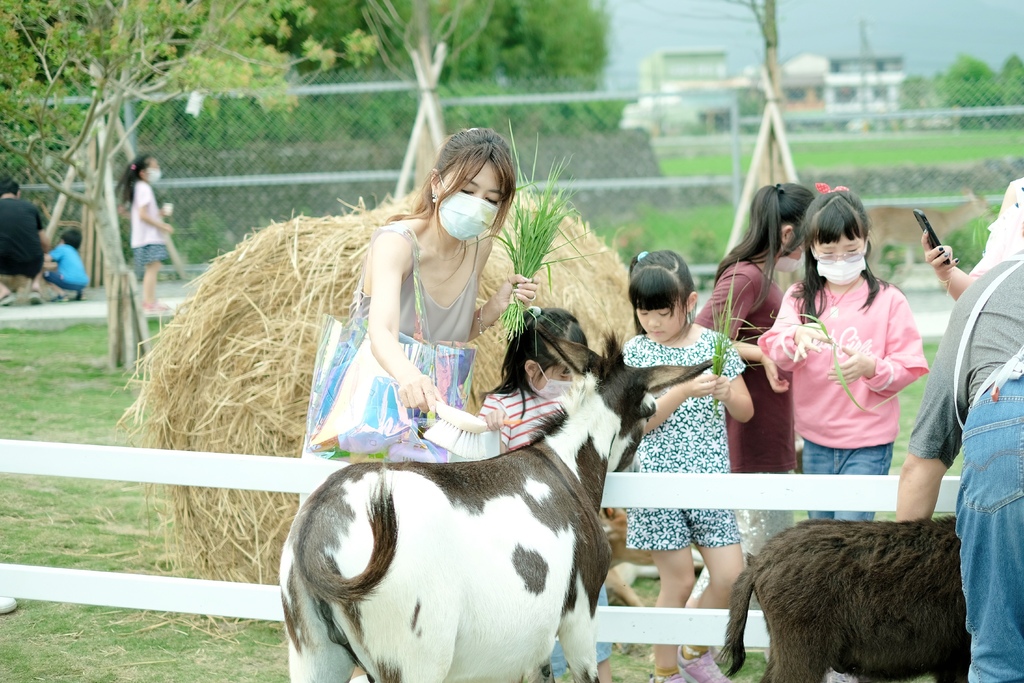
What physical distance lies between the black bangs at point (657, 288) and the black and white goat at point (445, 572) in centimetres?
99

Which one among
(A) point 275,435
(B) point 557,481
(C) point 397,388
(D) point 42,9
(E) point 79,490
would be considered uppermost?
(D) point 42,9

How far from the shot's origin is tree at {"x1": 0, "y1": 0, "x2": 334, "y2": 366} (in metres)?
7.62

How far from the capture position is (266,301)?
16.7 ft

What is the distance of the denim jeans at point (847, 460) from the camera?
4113 mm

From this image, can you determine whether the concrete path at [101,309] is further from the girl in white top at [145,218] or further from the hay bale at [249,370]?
the hay bale at [249,370]

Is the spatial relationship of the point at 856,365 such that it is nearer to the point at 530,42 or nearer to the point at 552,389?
the point at 552,389

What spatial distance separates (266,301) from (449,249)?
209 cm

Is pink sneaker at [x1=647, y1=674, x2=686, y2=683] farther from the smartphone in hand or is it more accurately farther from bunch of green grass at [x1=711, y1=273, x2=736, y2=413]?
the smartphone in hand

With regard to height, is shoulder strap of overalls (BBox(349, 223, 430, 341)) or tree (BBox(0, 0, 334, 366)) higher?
tree (BBox(0, 0, 334, 366))

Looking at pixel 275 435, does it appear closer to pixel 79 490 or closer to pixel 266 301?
pixel 266 301

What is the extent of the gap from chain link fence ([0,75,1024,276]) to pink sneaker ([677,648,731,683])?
7.94m

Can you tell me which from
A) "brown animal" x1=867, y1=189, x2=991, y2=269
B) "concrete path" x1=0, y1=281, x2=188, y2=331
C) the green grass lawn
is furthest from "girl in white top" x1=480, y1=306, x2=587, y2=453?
"brown animal" x1=867, y1=189, x2=991, y2=269

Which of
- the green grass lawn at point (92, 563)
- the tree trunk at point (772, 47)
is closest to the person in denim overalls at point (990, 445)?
the green grass lawn at point (92, 563)

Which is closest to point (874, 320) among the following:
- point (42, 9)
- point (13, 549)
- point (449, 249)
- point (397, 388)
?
point (449, 249)
